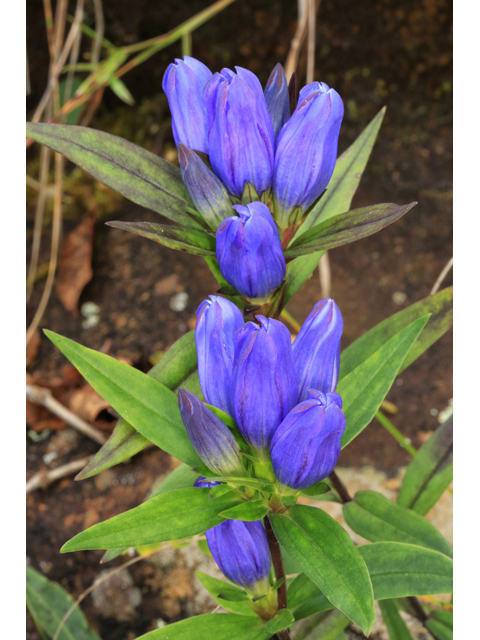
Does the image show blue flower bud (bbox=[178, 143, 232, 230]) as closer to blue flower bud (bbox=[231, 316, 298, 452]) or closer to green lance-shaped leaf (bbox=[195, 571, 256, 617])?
blue flower bud (bbox=[231, 316, 298, 452])

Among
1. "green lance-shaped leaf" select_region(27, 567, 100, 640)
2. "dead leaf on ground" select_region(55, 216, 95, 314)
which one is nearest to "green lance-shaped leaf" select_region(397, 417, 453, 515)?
"green lance-shaped leaf" select_region(27, 567, 100, 640)

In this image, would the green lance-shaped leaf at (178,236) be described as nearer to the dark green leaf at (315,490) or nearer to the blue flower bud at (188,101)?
the blue flower bud at (188,101)

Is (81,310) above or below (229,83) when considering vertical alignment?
below

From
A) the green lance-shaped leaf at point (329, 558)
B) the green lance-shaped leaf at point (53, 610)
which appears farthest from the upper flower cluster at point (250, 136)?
the green lance-shaped leaf at point (53, 610)

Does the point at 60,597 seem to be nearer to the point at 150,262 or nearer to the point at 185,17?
the point at 150,262

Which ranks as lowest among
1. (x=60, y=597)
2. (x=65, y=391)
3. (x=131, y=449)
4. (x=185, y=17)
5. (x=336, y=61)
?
(x=60, y=597)

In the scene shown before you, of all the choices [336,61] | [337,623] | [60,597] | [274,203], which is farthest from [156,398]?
[336,61]
